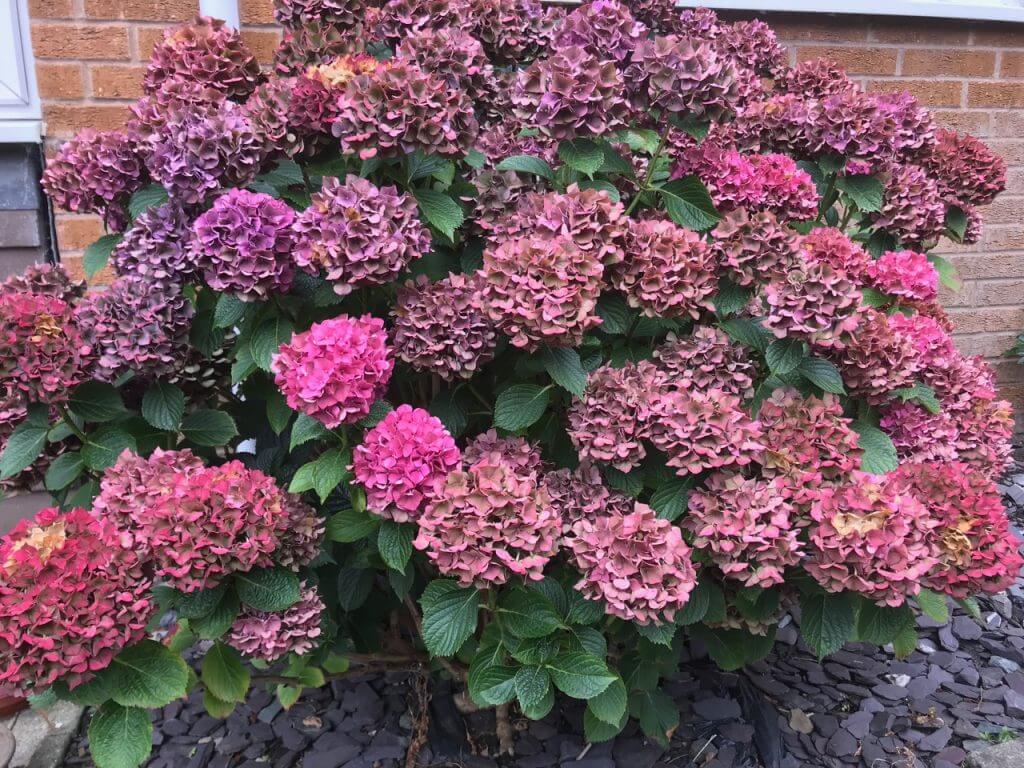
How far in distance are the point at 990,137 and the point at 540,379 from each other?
286 cm

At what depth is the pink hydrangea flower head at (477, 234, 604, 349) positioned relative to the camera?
48.9 inches

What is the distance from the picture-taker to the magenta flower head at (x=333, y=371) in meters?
1.22

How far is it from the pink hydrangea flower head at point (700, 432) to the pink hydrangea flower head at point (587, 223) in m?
0.27

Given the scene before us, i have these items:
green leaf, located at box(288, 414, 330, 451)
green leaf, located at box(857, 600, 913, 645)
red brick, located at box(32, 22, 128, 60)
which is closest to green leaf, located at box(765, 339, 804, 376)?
green leaf, located at box(857, 600, 913, 645)

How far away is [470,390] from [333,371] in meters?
0.47

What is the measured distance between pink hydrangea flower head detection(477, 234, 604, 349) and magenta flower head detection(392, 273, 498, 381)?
8 cm

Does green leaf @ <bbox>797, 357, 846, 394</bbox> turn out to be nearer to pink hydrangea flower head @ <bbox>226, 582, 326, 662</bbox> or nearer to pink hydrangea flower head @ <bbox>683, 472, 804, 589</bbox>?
pink hydrangea flower head @ <bbox>683, 472, 804, 589</bbox>

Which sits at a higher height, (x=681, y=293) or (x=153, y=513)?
(x=681, y=293)

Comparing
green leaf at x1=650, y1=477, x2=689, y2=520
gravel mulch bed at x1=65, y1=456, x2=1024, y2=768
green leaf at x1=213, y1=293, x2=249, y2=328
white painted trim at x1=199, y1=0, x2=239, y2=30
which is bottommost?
gravel mulch bed at x1=65, y1=456, x2=1024, y2=768

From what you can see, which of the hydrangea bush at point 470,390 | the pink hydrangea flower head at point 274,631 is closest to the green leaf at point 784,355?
the hydrangea bush at point 470,390

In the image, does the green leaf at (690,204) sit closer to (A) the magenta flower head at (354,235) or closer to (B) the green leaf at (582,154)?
(B) the green leaf at (582,154)

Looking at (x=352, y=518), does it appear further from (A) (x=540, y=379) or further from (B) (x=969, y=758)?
(B) (x=969, y=758)

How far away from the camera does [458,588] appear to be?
4.36ft

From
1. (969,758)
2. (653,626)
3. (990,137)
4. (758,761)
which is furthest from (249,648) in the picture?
(990,137)
